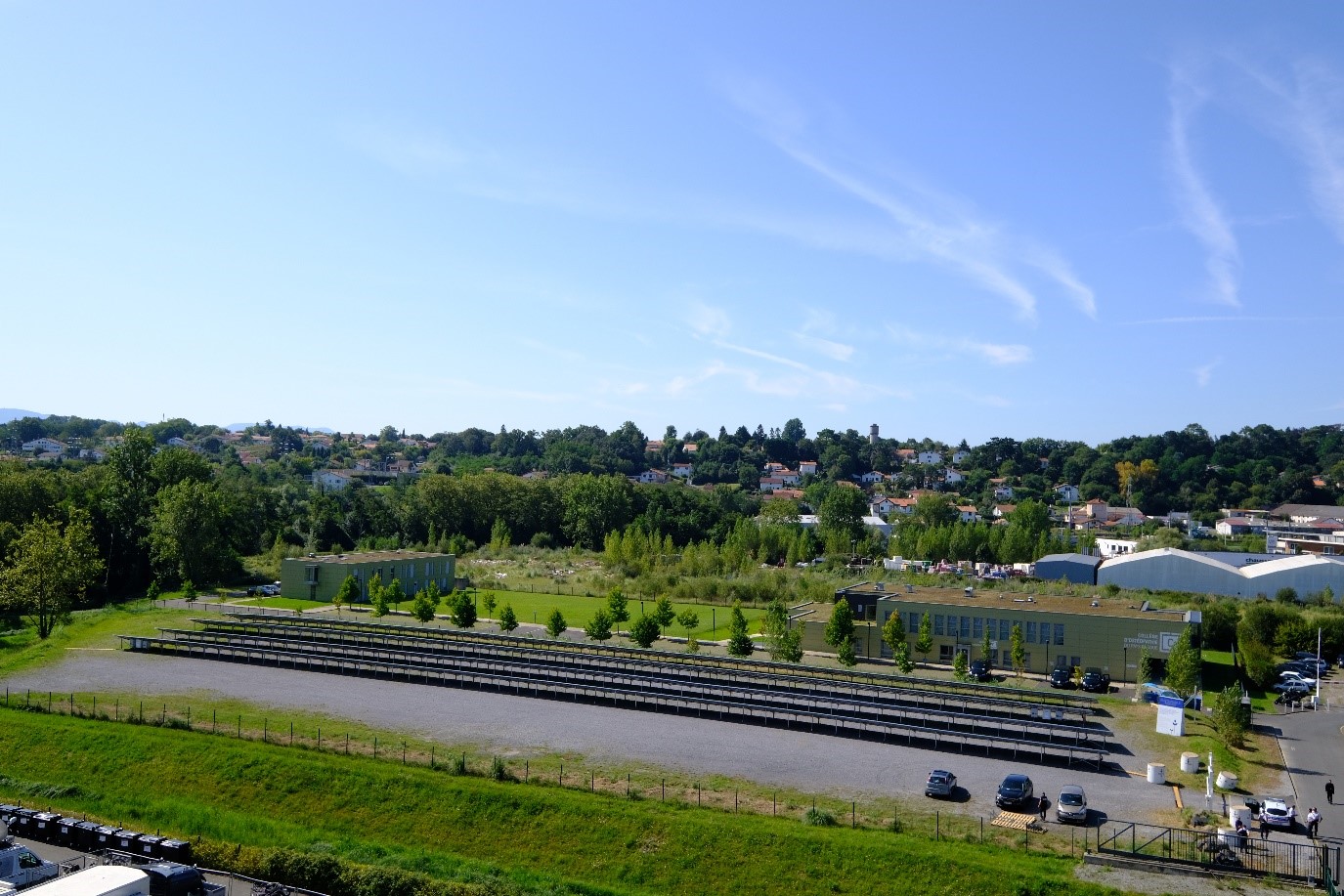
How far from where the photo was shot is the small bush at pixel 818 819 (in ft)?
82.9

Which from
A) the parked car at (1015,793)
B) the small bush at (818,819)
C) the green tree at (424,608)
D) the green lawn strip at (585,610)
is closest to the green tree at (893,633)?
the green lawn strip at (585,610)

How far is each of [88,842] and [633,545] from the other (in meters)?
63.2

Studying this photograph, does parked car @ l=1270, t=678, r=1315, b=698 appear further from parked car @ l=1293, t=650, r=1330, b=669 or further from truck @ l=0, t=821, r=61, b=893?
truck @ l=0, t=821, r=61, b=893

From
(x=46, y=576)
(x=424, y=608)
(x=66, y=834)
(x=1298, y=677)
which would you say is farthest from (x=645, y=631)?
(x=46, y=576)

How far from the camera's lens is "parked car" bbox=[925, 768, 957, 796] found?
27469 millimetres

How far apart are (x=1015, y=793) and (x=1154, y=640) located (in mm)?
22178

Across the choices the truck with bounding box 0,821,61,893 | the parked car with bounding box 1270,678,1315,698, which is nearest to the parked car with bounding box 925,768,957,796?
the truck with bounding box 0,821,61,893

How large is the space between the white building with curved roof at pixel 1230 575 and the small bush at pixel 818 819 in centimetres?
5165

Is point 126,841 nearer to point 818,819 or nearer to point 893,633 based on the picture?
point 818,819

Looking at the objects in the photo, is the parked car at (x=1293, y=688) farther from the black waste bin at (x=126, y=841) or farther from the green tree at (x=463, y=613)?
the black waste bin at (x=126, y=841)

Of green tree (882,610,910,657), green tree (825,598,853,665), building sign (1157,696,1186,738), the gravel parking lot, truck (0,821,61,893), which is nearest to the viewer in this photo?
truck (0,821,61,893)

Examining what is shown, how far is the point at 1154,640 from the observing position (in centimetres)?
4472

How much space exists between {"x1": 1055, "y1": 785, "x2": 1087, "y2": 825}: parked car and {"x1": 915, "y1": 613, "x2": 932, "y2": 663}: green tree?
2111 cm

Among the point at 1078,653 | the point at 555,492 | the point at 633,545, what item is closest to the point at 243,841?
the point at 1078,653
